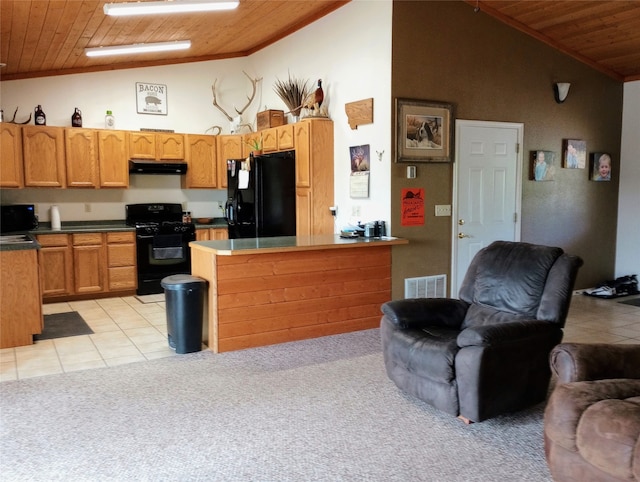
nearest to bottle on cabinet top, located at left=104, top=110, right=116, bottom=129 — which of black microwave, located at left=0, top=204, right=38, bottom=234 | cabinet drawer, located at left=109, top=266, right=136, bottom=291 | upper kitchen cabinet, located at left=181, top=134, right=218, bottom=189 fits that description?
upper kitchen cabinet, located at left=181, top=134, right=218, bottom=189

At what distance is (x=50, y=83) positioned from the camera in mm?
6883

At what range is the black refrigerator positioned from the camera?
6242mm

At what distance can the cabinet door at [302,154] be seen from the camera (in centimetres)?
604

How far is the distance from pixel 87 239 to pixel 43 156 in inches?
44.8

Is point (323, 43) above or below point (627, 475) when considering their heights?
above

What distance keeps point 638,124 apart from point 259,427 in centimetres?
657

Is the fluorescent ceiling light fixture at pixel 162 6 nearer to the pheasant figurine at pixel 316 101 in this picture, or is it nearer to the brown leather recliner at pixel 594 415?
the pheasant figurine at pixel 316 101

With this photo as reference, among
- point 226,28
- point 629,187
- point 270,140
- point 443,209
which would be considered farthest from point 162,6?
point 629,187

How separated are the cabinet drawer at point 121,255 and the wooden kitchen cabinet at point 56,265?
1.52 ft

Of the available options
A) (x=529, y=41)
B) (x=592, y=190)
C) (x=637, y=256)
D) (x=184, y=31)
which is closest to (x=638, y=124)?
(x=592, y=190)

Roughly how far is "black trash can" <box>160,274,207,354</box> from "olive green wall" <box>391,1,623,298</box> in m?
2.00

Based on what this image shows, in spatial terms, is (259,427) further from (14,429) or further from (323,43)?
(323,43)

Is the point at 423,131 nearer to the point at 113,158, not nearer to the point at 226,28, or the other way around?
the point at 226,28

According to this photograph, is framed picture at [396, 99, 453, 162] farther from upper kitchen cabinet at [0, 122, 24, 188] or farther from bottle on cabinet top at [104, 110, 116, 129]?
upper kitchen cabinet at [0, 122, 24, 188]
